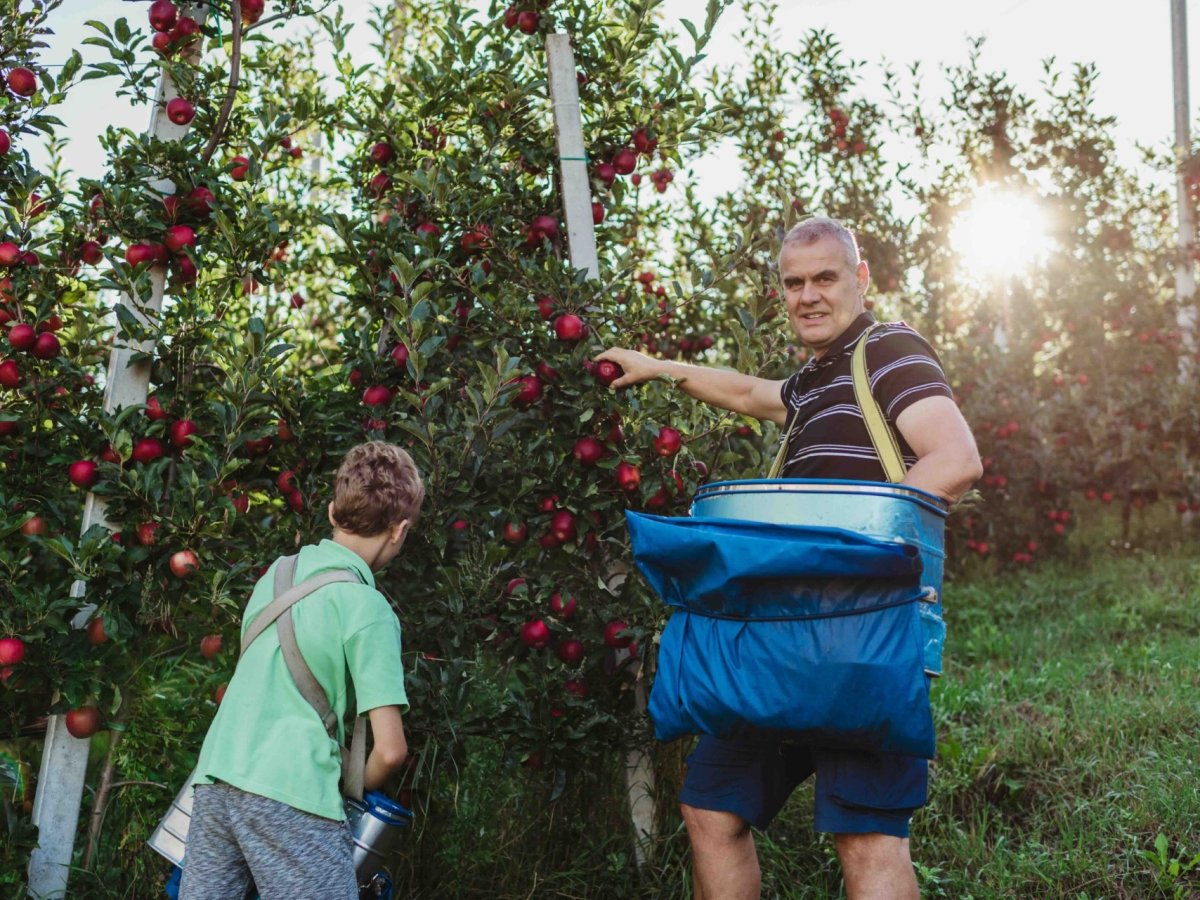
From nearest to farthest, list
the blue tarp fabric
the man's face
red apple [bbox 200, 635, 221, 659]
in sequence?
the blue tarp fabric
the man's face
red apple [bbox 200, 635, 221, 659]

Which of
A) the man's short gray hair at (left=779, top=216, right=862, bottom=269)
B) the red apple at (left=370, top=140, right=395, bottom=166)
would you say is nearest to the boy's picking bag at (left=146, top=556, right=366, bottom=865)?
the man's short gray hair at (left=779, top=216, right=862, bottom=269)

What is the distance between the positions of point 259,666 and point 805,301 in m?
1.36

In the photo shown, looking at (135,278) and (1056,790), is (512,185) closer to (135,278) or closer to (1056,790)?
(135,278)

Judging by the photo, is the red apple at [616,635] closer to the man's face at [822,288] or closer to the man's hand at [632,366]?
the man's hand at [632,366]

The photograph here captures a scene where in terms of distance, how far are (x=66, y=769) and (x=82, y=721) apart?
0.63ft

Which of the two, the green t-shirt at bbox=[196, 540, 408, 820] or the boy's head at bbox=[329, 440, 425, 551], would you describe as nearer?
the green t-shirt at bbox=[196, 540, 408, 820]

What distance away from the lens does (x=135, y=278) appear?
2.66 metres

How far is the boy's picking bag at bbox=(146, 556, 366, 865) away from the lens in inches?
81.0

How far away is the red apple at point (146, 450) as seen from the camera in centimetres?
264

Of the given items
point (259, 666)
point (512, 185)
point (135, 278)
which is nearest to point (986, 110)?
point (512, 185)

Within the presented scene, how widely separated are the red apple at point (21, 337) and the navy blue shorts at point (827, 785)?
6.47ft

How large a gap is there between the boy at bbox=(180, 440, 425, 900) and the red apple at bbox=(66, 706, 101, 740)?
715 millimetres

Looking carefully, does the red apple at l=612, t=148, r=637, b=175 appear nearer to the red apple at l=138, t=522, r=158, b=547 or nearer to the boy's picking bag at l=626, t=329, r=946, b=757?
the boy's picking bag at l=626, t=329, r=946, b=757

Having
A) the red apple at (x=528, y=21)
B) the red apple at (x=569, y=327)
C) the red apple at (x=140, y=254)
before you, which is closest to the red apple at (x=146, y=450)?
the red apple at (x=140, y=254)
